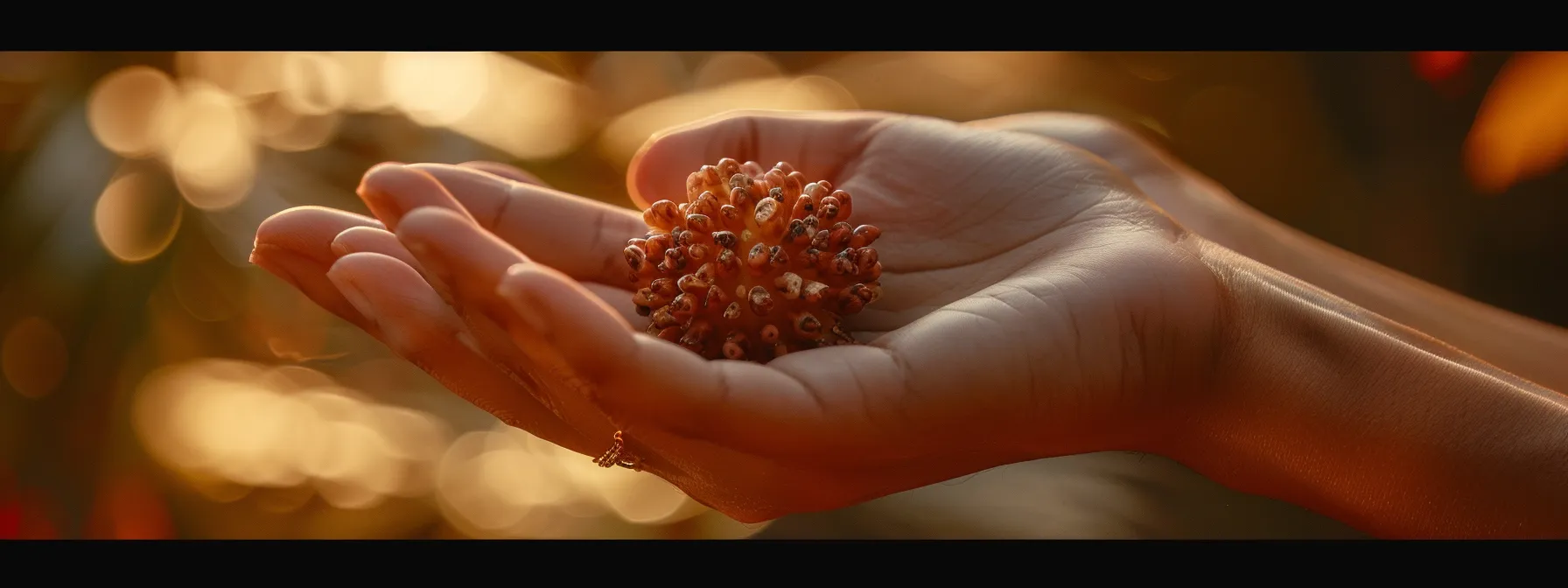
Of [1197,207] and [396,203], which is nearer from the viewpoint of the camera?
[396,203]

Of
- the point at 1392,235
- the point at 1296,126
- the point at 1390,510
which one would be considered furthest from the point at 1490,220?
the point at 1390,510

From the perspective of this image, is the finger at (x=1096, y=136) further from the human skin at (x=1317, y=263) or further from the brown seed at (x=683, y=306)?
the brown seed at (x=683, y=306)

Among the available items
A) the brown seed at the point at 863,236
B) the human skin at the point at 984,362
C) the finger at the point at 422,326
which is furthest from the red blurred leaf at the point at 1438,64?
the finger at the point at 422,326

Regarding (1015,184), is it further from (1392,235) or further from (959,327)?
(1392,235)

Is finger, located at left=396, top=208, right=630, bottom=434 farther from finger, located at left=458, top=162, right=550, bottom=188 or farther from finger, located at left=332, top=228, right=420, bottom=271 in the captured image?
finger, located at left=458, top=162, right=550, bottom=188

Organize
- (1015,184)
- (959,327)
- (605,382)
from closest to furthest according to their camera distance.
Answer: (605,382) → (959,327) → (1015,184)

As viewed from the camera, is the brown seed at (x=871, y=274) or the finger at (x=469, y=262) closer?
the finger at (x=469, y=262)

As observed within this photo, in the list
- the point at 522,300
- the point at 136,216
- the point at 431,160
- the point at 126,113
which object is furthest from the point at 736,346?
the point at 126,113

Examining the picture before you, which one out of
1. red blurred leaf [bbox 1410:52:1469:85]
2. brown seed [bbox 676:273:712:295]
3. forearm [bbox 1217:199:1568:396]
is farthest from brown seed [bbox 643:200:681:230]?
red blurred leaf [bbox 1410:52:1469:85]
